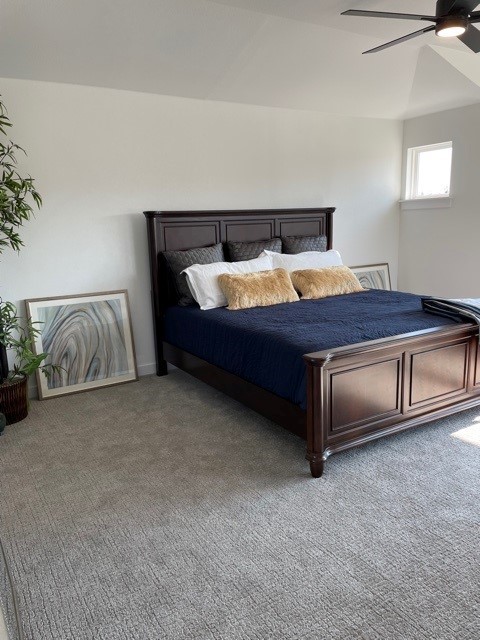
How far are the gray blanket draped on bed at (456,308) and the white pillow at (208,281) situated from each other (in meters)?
1.55

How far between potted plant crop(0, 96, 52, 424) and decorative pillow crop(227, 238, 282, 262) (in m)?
1.66

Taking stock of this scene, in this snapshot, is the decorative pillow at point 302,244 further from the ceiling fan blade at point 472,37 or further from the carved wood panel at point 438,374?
the ceiling fan blade at point 472,37

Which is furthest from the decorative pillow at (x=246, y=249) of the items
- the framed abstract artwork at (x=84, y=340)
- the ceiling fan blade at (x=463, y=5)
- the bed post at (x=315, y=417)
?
the ceiling fan blade at (x=463, y=5)

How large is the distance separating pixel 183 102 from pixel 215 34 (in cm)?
79

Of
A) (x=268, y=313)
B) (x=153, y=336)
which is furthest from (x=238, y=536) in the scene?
(x=153, y=336)

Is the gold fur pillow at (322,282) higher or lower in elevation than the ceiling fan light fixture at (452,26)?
lower

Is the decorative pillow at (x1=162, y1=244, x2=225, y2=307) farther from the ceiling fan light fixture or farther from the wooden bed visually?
the ceiling fan light fixture

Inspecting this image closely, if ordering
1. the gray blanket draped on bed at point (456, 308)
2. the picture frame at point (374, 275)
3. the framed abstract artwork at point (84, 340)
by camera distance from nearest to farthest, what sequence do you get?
the gray blanket draped on bed at point (456, 308), the framed abstract artwork at point (84, 340), the picture frame at point (374, 275)

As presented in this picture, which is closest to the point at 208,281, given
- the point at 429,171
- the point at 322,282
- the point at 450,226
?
the point at 322,282

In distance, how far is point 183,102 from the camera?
13.8 ft

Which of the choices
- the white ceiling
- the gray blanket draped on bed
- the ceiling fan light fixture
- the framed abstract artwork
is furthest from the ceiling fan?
the framed abstract artwork

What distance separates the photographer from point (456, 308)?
10.3 ft

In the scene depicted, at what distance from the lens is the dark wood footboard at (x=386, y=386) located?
2516mm

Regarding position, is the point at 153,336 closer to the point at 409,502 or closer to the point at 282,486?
the point at 282,486
